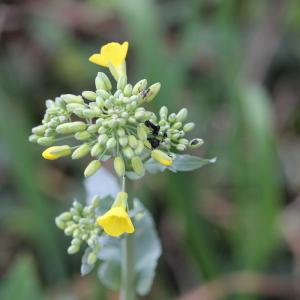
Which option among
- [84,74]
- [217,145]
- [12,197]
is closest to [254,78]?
[217,145]

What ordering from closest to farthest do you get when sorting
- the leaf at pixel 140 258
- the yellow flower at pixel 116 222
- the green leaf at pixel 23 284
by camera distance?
the yellow flower at pixel 116 222
the leaf at pixel 140 258
the green leaf at pixel 23 284

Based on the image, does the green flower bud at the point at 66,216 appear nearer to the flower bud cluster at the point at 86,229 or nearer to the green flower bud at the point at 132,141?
the flower bud cluster at the point at 86,229

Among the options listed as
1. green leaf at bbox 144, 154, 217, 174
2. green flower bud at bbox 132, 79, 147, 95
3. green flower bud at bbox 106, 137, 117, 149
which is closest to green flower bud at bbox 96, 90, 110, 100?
green flower bud at bbox 132, 79, 147, 95

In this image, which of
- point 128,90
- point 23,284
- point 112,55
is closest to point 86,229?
point 128,90

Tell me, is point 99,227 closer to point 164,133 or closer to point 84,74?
point 164,133

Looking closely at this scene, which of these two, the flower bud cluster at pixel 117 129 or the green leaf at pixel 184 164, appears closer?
the flower bud cluster at pixel 117 129

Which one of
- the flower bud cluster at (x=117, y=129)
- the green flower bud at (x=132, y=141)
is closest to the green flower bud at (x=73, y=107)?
the flower bud cluster at (x=117, y=129)
